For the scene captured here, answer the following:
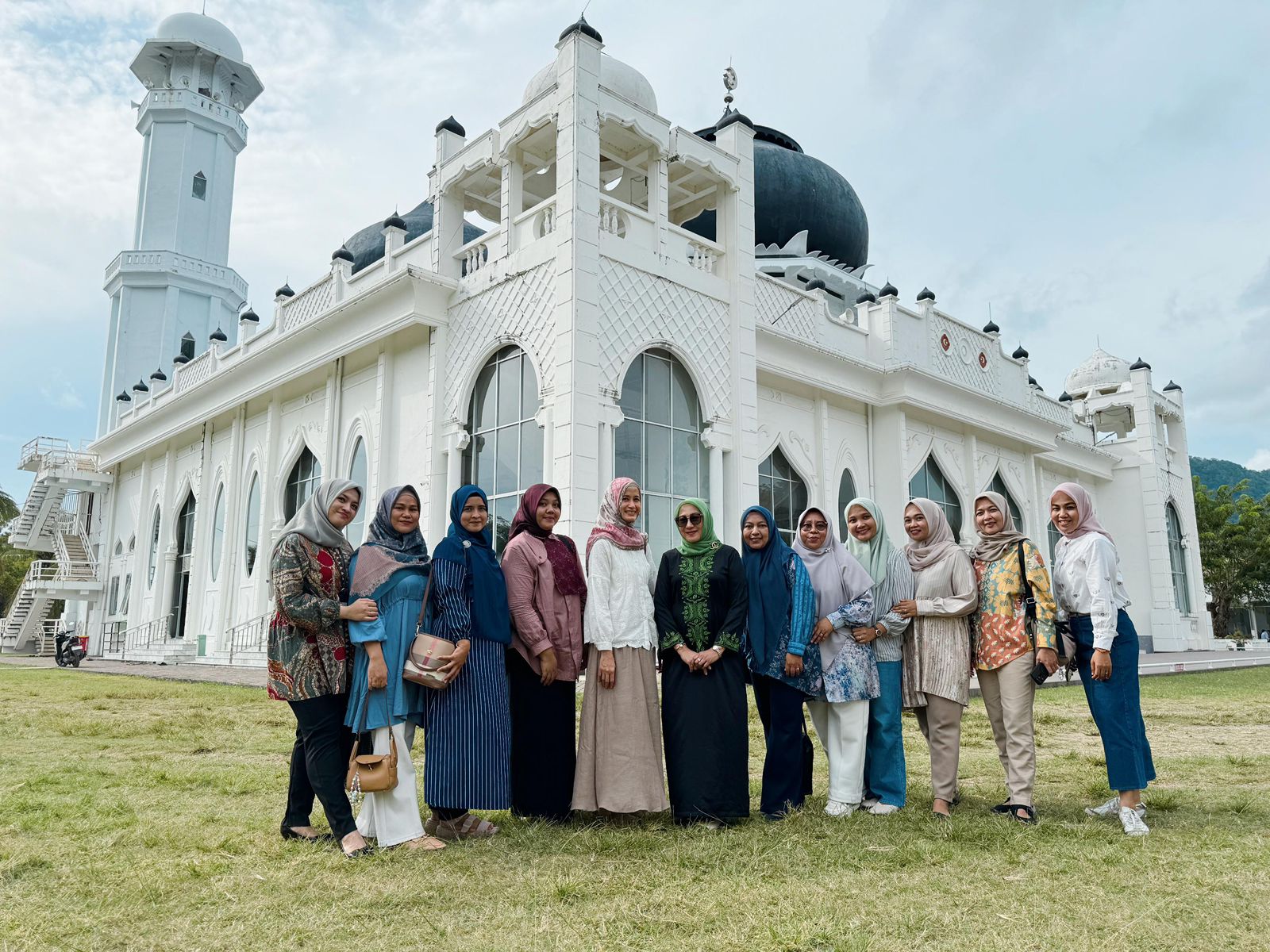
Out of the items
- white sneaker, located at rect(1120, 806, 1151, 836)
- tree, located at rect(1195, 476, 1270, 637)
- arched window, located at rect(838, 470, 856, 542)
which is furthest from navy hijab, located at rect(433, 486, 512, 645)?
tree, located at rect(1195, 476, 1270, 637)

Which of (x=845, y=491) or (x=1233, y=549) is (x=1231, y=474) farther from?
(x=845, y=491)

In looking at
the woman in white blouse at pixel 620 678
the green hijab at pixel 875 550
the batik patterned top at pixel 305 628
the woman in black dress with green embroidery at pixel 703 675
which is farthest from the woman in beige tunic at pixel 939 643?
the batik patterned top at pixel 305 628

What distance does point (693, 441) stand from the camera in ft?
37.2

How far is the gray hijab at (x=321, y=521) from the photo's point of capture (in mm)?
3621

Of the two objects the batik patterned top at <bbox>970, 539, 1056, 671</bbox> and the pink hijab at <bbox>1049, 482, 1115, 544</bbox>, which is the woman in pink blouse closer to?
the batik patterned top at <bbox>970, 539, 1056, 671</bbox>

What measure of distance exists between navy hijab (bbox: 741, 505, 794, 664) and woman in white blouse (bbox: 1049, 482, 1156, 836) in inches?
48.5

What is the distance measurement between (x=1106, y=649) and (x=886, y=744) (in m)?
1.04

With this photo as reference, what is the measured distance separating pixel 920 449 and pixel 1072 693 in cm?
656

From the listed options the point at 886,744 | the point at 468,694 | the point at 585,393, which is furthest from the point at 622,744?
the point at 585,393

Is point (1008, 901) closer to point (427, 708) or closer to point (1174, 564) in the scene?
point (427, 708)

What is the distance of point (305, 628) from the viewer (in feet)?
11.8

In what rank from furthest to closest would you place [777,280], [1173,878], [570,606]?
[777,280]
[570,606]
[1173,878]

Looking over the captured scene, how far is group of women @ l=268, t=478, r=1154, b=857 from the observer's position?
3.61 m

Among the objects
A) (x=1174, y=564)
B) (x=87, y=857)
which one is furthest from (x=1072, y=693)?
(x=1174, y=564)
